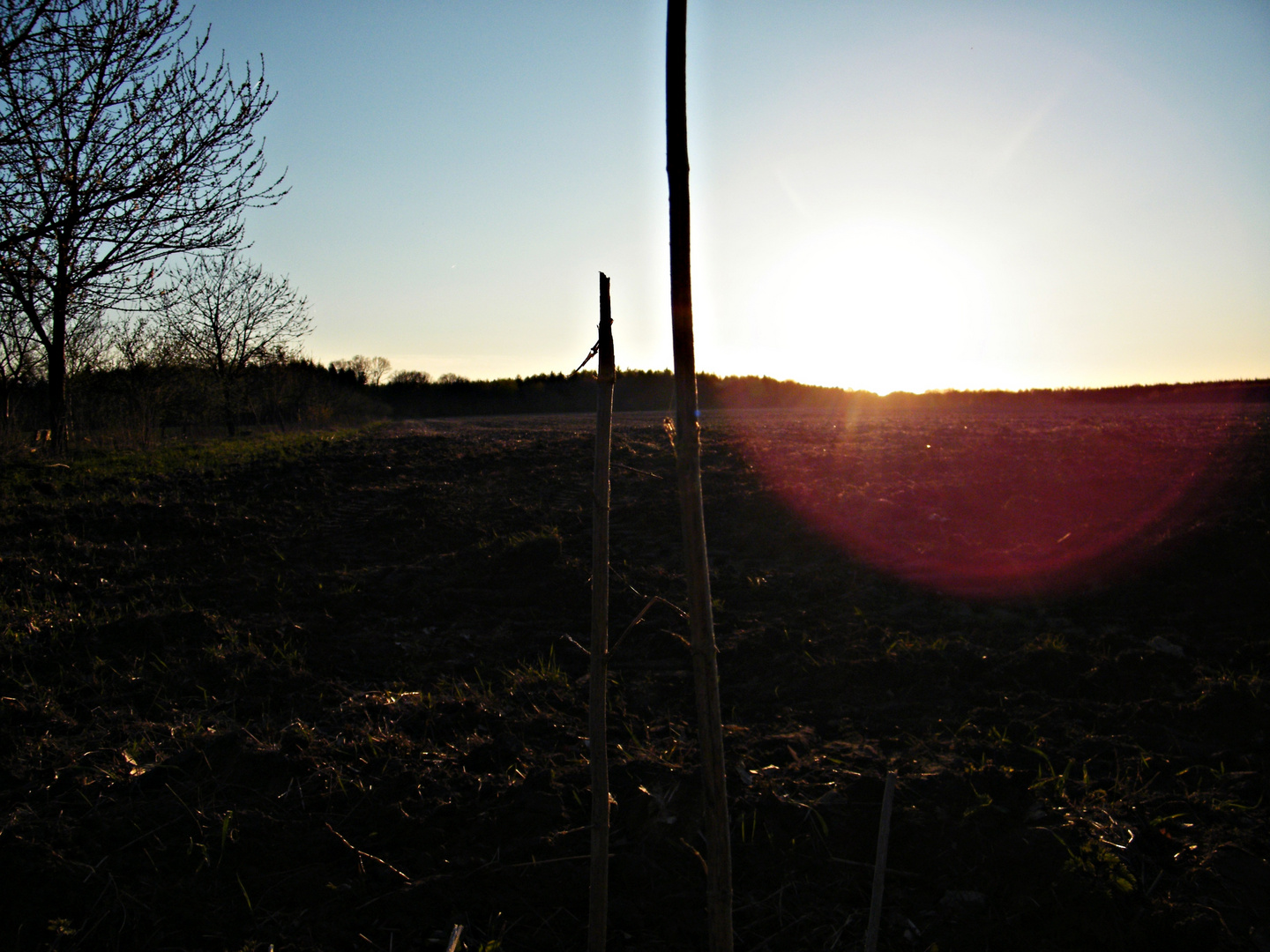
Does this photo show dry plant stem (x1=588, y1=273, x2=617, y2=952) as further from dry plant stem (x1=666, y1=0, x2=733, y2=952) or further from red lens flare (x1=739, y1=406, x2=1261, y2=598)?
red lens flare (x1=739, y1=406, x2=1261, y2=598)

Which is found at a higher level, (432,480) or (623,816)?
(432,480)

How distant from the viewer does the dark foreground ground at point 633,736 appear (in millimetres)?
2127

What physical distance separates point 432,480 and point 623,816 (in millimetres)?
6366

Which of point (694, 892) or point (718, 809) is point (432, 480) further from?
point (718, 809)

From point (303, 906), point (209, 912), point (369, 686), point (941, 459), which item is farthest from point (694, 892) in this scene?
point (941, 459)

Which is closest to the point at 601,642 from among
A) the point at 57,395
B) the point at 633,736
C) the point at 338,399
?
the point at 633,736

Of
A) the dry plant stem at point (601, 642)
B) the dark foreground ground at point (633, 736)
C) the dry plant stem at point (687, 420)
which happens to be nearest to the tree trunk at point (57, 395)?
the dark foreground ground at point (633, 736)

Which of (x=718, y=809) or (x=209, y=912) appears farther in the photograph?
(x=209, y=912)

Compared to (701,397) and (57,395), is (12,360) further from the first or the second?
(701,397)

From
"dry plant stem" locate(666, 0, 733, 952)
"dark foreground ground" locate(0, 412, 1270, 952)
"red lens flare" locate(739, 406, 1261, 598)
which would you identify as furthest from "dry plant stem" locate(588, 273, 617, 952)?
"red lens flare" locate(739, 406, 1261, 598)

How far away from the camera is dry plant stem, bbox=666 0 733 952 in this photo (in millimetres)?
1341

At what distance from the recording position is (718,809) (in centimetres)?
139

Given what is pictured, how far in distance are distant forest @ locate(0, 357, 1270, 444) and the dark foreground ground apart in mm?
3250

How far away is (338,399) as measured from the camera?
3200 centimetres
